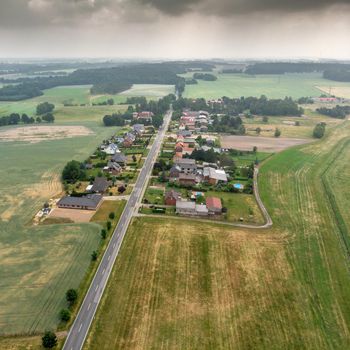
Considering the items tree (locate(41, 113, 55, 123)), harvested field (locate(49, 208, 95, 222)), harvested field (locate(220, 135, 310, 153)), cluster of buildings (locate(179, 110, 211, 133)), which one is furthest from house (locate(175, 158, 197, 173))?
tree (locate(41, 113, 55, 123))

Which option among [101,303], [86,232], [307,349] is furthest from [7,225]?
[307,349]

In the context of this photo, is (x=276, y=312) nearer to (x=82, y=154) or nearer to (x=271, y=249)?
(x=271, y=249)

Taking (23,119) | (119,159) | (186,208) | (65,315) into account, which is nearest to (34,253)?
(65,315)

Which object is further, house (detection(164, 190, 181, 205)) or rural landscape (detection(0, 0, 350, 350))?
house (detection(164, 190, 181, 205))

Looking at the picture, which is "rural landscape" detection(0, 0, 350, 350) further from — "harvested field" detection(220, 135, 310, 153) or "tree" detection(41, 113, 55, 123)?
"tree" detection(41, 113, 55, 123)

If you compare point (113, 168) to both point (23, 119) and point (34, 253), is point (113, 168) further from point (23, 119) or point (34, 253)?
point (23, 119)

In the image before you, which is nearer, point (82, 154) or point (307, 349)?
point (307, 349)
